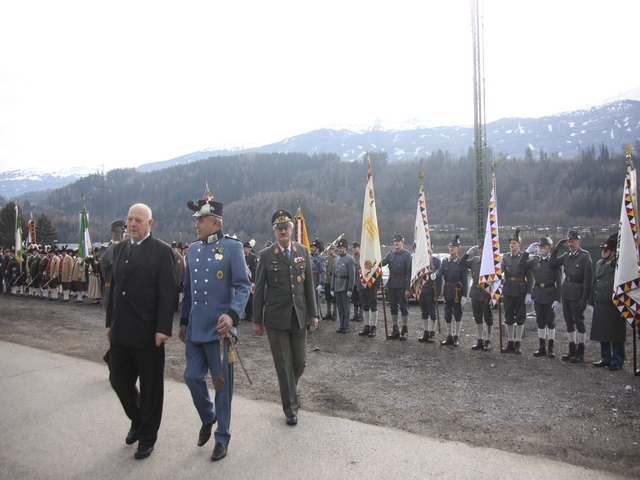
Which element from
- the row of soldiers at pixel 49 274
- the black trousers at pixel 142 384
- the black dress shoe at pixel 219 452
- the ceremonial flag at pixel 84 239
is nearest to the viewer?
the black dress shoe at pixel 219 452

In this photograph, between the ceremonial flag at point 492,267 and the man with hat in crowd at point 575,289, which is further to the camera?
the ceremonial flag at point 492,267

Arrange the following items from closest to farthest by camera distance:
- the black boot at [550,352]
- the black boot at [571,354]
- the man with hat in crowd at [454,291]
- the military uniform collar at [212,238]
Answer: the military uniform collar at [212,238], the black boot at [571,354], the black boot at [550,352], the man with hat in crowd at [454,291]

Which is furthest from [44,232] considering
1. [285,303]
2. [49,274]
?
[285,303]

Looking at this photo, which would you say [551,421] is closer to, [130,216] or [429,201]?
[130,216]

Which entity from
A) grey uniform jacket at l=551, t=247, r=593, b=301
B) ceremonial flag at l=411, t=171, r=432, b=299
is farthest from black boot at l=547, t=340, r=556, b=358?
ceremonial flag at l=411, t=171, r=432, b=299

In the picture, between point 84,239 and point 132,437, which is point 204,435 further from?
point 84,239

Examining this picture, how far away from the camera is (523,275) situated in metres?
8.10

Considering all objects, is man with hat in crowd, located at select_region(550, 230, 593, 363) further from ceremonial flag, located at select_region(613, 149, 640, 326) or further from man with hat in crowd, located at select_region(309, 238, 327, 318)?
man with hat in crowd, located at select_region(309, 238, 327, 318)

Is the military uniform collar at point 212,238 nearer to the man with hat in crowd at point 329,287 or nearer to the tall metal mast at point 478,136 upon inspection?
the man with hat in crowd at point 329,287

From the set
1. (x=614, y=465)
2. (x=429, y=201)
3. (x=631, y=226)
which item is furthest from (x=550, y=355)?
(x=429, y=201)

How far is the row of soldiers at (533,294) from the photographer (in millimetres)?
7184

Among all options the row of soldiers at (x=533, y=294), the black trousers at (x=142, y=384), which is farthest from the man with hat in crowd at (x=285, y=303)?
the row of soldiers at (x=533, y=294)

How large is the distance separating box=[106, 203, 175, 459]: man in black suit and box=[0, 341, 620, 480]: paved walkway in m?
0.33

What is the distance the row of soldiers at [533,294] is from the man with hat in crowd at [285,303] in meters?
4.63
